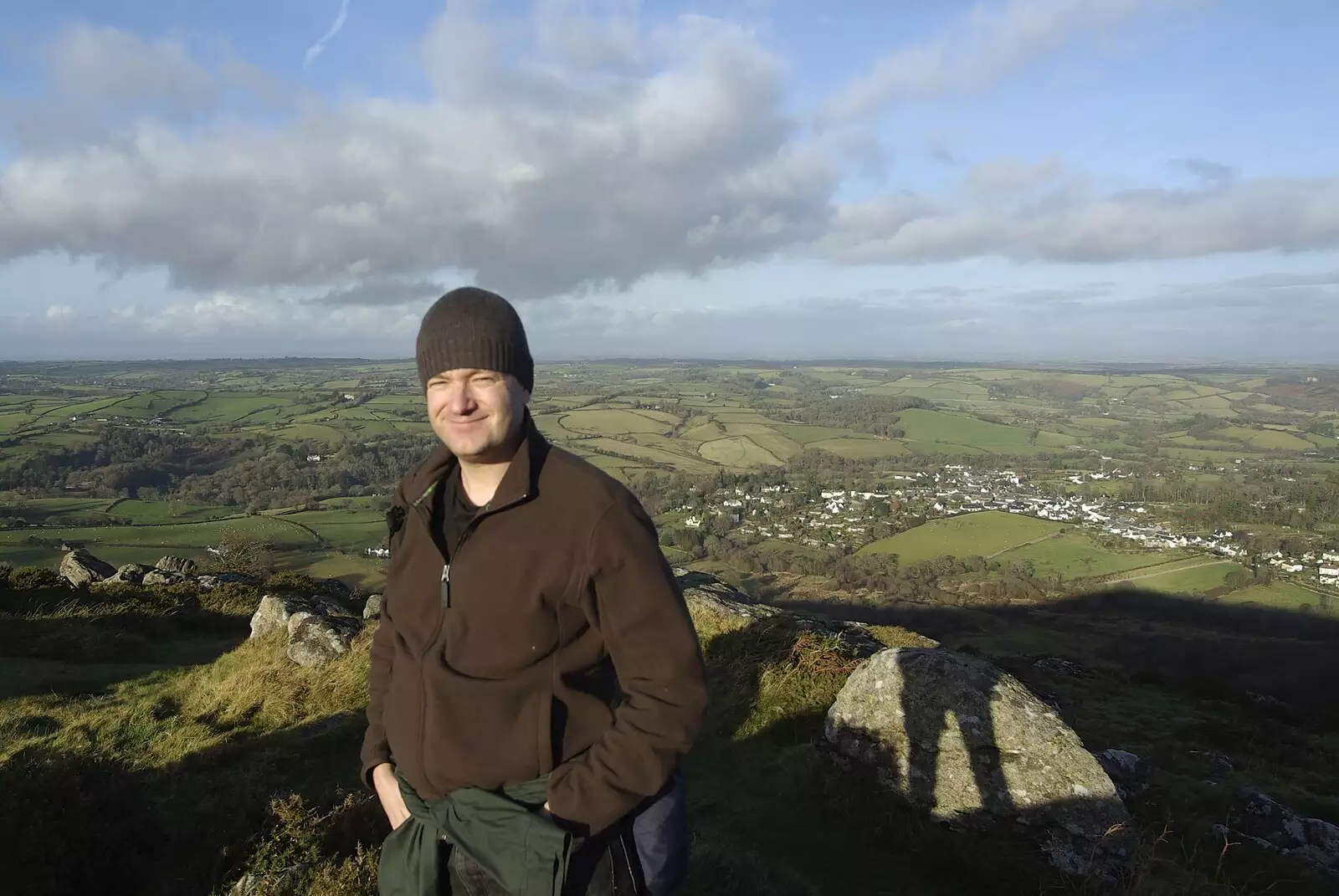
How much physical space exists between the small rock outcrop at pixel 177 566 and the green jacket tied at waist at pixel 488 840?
1612 centimetres

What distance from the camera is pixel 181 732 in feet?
22.7

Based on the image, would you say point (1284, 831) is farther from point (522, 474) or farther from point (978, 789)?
point (522, 474)

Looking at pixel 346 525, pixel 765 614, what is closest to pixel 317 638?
pixel 765 614

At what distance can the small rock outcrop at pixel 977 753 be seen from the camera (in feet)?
17.4

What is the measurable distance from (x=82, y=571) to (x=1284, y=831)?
67.3 feet

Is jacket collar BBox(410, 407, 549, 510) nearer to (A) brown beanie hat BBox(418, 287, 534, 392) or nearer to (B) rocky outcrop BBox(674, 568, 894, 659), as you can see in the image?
(A) brown beanie hat BBox(418, 287, 534, 392)

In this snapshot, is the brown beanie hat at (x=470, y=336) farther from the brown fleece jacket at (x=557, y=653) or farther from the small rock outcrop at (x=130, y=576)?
the small rock outcrop at (x=130, y=576)

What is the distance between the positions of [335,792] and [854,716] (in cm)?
492

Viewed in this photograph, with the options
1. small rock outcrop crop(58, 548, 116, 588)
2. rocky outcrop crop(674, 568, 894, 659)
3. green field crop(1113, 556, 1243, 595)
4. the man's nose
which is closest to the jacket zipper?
the man's nose

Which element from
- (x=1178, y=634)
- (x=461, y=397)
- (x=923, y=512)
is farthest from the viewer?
(x=923, y=512)

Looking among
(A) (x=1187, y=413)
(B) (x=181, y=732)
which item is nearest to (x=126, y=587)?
(B) (x=181, y=732)

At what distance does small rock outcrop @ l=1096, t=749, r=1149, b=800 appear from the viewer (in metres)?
6.96

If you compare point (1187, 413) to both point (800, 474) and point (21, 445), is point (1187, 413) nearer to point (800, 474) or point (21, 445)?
point (800, 474)

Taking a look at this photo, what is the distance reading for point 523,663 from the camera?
208cm
